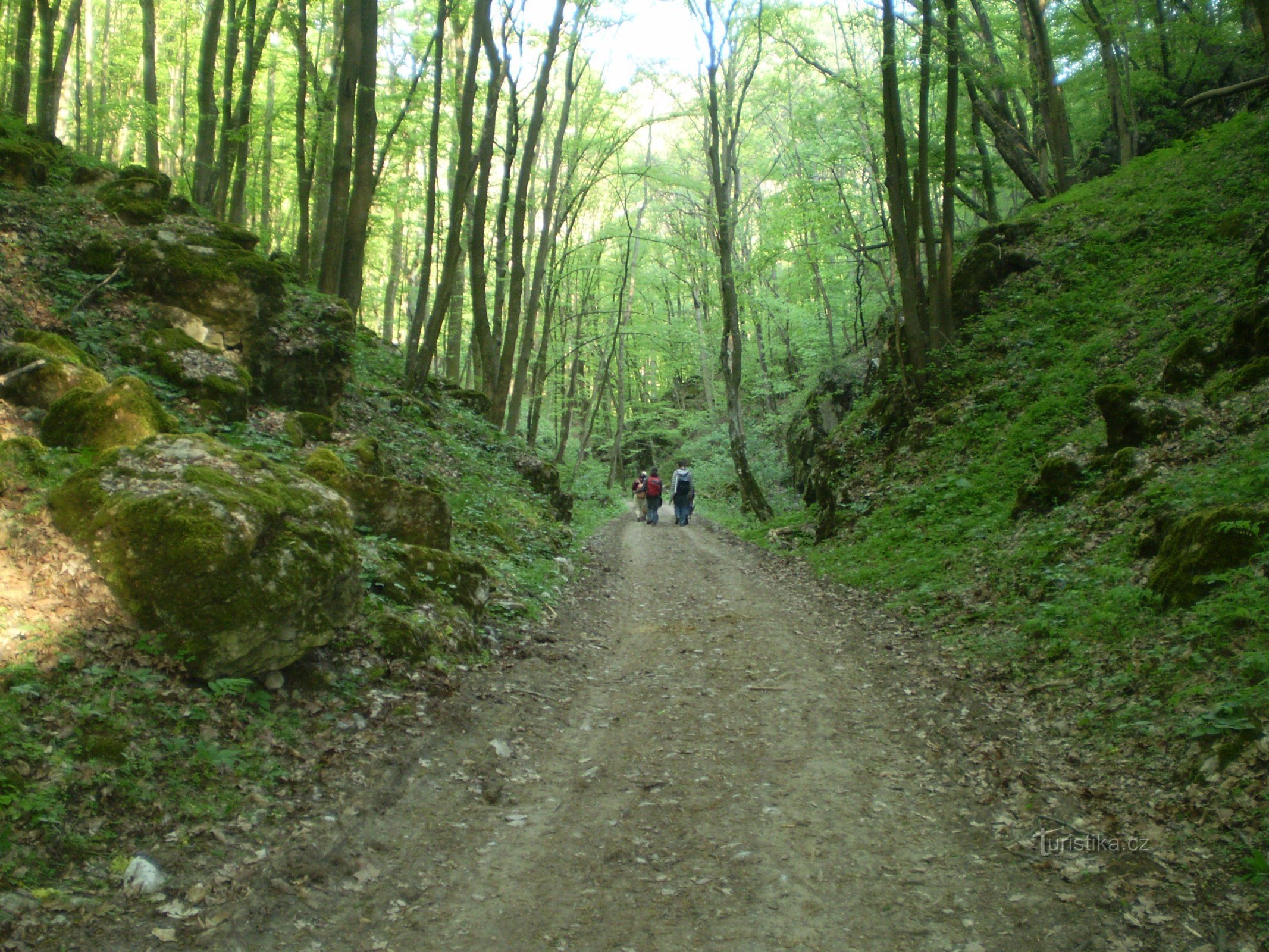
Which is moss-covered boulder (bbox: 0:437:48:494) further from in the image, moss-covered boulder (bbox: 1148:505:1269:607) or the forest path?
moss-covered boulder (bbox: 1148:505:1269:607)

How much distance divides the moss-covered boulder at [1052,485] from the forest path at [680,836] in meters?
3.54

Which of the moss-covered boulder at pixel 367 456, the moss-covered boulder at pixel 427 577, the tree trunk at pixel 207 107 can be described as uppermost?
the tree trunk at pixel 207 107

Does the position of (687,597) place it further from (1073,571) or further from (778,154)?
(778,154)

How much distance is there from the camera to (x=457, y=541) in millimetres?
9672

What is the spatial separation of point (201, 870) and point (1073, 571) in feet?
24.3

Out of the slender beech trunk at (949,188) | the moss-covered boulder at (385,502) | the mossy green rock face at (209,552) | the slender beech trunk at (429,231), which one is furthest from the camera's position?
the slender beech trunk at (429,231)

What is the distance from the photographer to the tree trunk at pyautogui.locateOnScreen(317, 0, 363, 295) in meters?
12.5

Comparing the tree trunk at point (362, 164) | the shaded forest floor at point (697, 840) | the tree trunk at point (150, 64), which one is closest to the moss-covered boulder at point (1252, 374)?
the shaded forest floor at point (697, 840)

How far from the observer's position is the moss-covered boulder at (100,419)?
18.9ft

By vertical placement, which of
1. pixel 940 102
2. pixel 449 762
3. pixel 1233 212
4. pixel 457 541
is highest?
pixel 940 102

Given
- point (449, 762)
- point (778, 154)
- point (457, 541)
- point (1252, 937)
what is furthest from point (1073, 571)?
point (778, 154)

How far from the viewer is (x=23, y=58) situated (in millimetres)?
13922

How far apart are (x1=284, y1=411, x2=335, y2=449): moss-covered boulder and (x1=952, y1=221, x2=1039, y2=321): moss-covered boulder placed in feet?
41.7

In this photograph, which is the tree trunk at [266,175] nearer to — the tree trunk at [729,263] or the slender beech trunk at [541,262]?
the slender beech trunk at [541,262]
